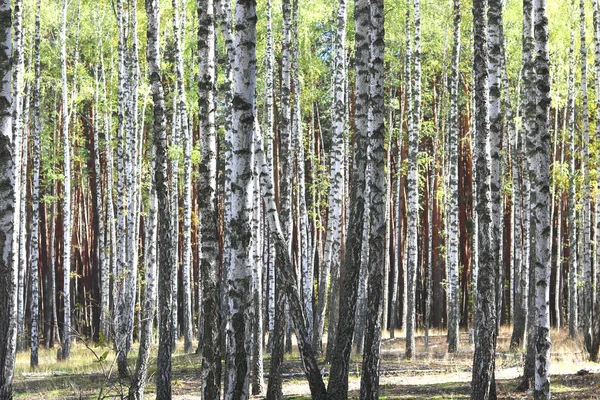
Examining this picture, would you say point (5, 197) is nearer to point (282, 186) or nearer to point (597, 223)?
point (282, 186)

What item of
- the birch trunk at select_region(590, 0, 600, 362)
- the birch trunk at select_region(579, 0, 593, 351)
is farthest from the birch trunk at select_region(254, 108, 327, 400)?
the birch trunk at select_region(579, 0, 593, 351)

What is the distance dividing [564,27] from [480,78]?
19.1 m

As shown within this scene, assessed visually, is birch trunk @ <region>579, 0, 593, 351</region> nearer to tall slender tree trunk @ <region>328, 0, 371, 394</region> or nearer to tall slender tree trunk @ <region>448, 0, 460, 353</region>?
tall slender tree trunk @ <region>448, 0, 460, 353</region>

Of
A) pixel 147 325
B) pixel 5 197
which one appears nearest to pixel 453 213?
pixel 147 325

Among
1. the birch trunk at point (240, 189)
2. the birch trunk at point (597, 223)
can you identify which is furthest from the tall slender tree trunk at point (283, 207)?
the birch trunk at point (597, 223)

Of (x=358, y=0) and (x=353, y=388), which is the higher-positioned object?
(x=358, y=0)

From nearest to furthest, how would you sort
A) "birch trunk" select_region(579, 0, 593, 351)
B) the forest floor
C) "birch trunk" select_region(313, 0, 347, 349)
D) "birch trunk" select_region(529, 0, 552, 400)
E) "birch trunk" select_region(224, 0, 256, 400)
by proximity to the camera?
"birch trunk" select_region(224, 0, 256, 400) → "birch trunk" select_region(529, 0, 552, 400) → the forest floor → "birch trunk" select_region(313, 0, 347, 349) → "birch trunk" select_region(579, 0, 593, 351)

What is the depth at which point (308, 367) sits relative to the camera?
33.1 feet

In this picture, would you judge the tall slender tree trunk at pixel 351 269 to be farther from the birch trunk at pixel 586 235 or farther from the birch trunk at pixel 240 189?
the birch trunk at pixel 586 235

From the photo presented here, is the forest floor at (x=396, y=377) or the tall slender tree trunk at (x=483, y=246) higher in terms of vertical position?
the tall slender tree trunk at (x=483, y=246)

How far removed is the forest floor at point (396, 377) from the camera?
12672 millimetres

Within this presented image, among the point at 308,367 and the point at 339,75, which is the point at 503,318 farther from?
the point at 308,367

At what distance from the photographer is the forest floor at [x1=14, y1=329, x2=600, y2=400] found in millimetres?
12672

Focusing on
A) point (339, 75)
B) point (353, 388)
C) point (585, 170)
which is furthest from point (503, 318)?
point (353, 388)
